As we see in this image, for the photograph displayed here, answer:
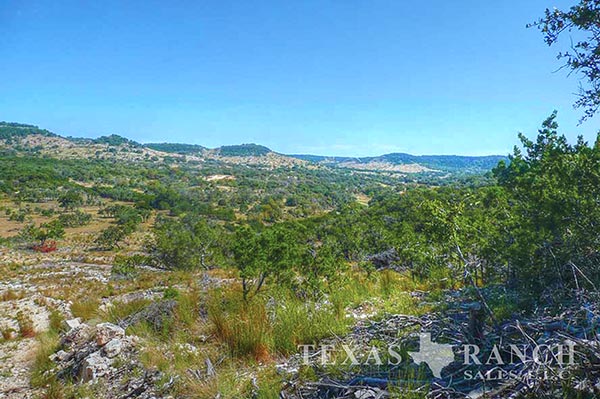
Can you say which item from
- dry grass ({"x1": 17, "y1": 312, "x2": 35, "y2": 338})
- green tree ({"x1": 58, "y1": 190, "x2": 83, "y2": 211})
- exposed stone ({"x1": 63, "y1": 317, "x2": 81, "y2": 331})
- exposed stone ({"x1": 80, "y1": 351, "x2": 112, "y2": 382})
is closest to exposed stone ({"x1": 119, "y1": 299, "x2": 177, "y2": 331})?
exposed stone ({"x1": 80, "y1": 351, "x2": 112, "y2": 382})

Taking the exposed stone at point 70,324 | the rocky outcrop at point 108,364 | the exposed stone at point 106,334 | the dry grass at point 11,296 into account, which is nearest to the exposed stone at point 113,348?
the rocky outcrop at point 108,364

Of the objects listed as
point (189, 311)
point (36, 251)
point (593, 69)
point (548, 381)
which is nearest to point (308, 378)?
point (548, 381)

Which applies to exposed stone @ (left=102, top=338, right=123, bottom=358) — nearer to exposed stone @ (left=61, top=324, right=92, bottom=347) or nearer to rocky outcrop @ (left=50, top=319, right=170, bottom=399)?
rocky outcrop @ (left=50, top=319, right=170, bottom=399)

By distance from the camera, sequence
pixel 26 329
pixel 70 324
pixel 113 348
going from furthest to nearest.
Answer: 1. pixel 26 329
2. pixel 70 324
3. pixel 113 348

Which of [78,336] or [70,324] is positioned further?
[70,324]

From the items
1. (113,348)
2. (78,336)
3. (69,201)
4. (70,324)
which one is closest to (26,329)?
(70,324)

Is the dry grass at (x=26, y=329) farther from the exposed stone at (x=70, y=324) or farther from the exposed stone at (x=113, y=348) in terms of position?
the exposed stone at (x=113, y=348)

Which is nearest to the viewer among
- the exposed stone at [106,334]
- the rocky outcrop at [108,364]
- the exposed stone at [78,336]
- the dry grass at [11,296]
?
the rocky outcrop at [108,364]

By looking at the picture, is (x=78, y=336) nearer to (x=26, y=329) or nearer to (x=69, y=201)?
(x=26, y=329)

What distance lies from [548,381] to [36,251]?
64926 mm

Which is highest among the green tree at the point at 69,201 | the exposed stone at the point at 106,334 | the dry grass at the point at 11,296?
the exposed stone at the point at 106,334

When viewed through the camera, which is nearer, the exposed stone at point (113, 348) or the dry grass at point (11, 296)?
the exposed stone at point (113, 348)

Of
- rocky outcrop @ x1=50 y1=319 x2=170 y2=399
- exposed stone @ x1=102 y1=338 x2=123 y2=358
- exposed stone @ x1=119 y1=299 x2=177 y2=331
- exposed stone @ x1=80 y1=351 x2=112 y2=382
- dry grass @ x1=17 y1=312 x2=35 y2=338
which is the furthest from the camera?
dry grass @ x1=17 y1=312 x2=35 y2=338

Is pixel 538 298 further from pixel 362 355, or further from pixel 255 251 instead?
pixel 255 251
